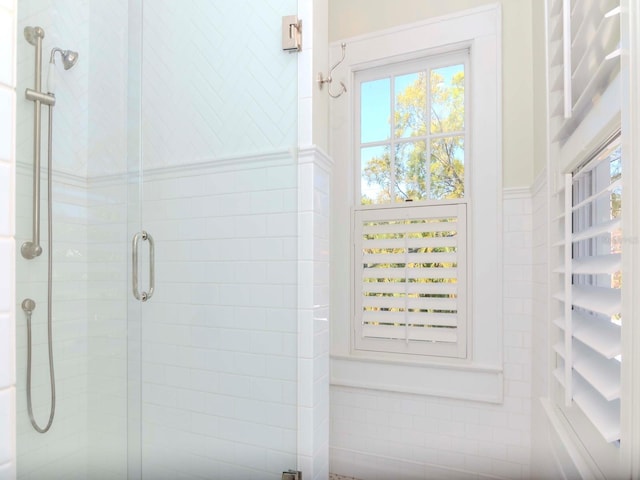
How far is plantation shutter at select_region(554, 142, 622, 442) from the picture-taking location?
0.86m

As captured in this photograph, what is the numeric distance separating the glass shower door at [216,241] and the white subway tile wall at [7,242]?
3.46 feet

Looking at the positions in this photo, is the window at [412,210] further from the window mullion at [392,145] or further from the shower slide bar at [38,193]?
the shower slide bar at [38,193]

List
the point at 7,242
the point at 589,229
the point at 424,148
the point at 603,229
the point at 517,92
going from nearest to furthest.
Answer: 1. the point at 7,242
2. the point at 603,229
3. the point at 589,229
4. the point at 517,92
5. the point at 424,148

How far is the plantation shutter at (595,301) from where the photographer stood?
0.86m

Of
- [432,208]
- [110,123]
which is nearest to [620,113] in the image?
[432,208]

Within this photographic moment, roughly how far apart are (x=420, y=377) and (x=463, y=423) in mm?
299

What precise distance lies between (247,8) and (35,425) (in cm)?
170

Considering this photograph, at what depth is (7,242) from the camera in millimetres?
539

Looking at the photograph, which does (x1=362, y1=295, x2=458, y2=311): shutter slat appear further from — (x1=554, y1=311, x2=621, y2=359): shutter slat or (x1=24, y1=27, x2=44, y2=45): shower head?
(x1=24, y1=27, x2=44, y2=45): shower head

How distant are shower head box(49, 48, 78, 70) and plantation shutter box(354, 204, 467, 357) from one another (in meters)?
1.47

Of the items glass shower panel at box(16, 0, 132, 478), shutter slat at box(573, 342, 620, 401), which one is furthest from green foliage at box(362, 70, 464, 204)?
glass shower panel at box(16, 0, 132, 478)

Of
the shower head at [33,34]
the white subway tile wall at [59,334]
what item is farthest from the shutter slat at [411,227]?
the shower head at [33,34]

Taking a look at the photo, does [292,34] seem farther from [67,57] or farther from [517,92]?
[517,92]

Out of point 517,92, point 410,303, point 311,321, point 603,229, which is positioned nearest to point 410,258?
point 410,303
